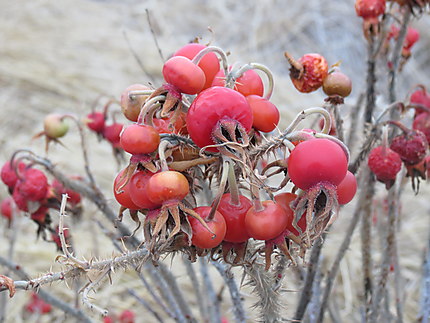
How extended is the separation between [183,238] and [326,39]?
5.43m

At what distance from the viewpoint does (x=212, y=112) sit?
61cm

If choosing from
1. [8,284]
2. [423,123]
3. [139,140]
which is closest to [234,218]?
[139,140]

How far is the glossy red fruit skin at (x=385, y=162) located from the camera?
3.15 feet

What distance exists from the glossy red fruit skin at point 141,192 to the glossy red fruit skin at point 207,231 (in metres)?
0.05

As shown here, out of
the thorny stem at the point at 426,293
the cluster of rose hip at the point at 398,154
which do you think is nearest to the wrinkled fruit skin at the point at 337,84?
the cluster of rose hip at the point at 398,154

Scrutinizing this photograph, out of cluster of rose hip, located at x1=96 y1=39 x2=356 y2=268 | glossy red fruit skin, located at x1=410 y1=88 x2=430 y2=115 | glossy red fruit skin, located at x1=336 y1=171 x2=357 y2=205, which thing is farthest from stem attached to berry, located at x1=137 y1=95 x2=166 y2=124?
glossy red fruit skin, located at x1=410 y1=88 x2=430 y2=115

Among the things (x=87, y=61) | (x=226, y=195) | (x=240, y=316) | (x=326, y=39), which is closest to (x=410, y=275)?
(x=240, y=316)

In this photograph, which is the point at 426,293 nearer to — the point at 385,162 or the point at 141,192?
the point at 385,162

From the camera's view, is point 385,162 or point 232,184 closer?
point 232,184

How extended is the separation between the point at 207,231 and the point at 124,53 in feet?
18.2

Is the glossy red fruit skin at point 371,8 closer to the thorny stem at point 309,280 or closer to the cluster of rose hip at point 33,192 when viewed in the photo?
the thorny stem at point 309,280

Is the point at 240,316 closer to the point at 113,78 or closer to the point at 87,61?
the point at 113,78

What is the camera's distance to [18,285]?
0.63 metres

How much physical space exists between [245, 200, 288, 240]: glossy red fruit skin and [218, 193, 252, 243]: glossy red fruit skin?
0.7 inches
